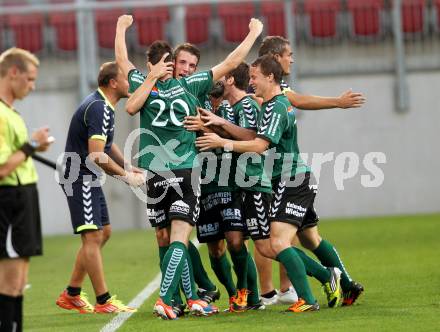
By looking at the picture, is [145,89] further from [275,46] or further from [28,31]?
[28,31]

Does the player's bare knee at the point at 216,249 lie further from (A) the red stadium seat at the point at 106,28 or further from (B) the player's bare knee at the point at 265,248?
(A) the red stadium seat at the point at 106,28

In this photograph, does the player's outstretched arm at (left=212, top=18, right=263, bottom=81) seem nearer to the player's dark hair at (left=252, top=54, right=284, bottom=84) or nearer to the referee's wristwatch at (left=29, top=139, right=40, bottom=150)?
the player's dark hair at (left=252, top=54, right=284, bottom=84)

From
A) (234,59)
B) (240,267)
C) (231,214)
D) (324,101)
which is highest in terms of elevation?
(234,59)

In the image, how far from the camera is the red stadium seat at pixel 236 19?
877 inches

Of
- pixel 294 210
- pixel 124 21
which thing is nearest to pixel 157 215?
pixel 294 210

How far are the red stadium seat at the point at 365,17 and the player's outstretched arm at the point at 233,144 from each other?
13660mm

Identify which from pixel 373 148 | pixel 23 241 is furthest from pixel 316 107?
pixel 373 148

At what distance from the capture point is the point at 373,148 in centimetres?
2112

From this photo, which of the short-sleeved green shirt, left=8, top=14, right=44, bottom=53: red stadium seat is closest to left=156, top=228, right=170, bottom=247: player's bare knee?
the short-sleeved green shirt

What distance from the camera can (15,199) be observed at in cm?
650

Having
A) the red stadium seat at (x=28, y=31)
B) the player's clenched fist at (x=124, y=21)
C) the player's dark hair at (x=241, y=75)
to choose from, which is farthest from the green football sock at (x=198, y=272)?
the red stadium seat at (x=28, y=31)

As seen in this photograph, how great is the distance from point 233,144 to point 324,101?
107 cm

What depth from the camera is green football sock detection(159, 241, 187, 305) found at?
829 centimetres

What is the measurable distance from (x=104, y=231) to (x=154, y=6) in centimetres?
1235
